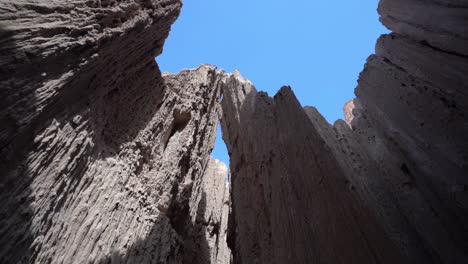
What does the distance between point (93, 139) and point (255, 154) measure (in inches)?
128

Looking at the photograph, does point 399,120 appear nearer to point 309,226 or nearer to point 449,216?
point 449,216

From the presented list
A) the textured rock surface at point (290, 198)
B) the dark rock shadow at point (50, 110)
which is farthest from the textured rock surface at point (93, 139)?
the textured rock surface at point (290, 198)

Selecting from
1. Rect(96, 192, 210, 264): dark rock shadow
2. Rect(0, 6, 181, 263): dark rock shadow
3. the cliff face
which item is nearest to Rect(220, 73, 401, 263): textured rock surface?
the cliff face

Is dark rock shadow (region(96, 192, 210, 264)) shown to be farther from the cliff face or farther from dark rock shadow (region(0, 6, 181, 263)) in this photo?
the cliff face

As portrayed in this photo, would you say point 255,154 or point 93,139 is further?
point 93,139

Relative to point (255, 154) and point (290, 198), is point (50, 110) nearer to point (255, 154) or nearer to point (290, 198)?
point (255, 154)

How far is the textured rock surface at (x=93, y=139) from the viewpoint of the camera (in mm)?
2838

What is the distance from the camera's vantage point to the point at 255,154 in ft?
11.8

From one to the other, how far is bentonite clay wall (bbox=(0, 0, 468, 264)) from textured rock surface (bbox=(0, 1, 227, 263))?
1.0 inches

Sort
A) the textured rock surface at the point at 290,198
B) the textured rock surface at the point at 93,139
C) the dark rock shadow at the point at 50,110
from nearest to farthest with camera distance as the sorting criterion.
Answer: the textured rock surface at the point at 290,198 < the dark rock shadow at the point at 50,110 < the textured rock surface at the point at 93,139

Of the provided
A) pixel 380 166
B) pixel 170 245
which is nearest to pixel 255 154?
pixel 380 166

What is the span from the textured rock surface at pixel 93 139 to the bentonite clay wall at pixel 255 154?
24mm

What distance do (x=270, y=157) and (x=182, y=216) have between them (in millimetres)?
4597

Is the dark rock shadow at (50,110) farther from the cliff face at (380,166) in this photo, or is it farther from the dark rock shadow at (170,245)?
the cliff face at (380,166)
